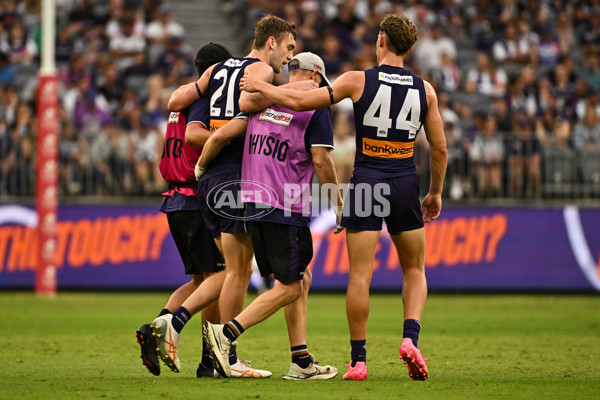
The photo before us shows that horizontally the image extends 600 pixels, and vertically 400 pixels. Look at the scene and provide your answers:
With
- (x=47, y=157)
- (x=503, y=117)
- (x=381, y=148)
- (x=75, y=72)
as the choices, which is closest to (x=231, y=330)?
(x=381, y=148)

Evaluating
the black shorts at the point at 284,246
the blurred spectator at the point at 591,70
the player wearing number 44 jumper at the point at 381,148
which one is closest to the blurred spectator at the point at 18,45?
the blurred spectator at the point at 591,70

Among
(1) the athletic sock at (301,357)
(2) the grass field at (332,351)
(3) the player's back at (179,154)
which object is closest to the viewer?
(2) the grass field at (332,351)

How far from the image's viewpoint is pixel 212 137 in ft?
26.4

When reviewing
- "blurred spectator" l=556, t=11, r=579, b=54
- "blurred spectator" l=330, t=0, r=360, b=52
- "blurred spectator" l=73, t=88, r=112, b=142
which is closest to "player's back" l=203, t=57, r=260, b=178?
"blurred spectator" l=73, t=88, r=112, b=142

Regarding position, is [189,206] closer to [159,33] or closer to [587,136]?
[587,136]

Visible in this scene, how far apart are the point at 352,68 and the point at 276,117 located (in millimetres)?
14150

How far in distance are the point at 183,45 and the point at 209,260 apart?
49.7ft

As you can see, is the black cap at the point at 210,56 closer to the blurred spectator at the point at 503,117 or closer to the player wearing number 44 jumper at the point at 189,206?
the player wearing number 44 jumper at the point at 189,206

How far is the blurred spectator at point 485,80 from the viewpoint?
2180cm

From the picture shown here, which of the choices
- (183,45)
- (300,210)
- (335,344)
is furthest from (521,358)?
(183,45)

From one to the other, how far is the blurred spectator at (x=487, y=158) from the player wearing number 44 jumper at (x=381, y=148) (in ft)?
32.1

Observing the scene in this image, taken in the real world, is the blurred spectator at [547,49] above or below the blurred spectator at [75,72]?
above

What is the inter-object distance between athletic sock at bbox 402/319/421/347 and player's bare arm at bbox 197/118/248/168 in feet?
6.71

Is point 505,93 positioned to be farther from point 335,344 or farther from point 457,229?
point 335,344
